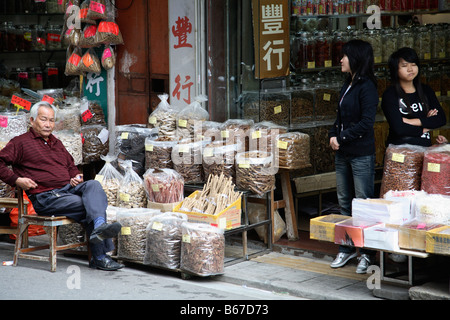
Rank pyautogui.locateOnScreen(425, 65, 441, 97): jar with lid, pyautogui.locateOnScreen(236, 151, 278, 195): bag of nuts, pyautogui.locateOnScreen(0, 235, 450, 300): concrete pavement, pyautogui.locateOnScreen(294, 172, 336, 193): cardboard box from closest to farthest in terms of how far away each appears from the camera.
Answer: pyautogui.locateOnScreen(0, 235, 450, 300): concrete pavement → pyautogui.locateOnScreen(236, 151, 278, 195): bag of nuts → pyautogui.locateOnScreen(294, 172, 336, 193): cardboard box → pyautogui.locateOnScreen(425, 65, 441, 97): jar with lid

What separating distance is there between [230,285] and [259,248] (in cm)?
109

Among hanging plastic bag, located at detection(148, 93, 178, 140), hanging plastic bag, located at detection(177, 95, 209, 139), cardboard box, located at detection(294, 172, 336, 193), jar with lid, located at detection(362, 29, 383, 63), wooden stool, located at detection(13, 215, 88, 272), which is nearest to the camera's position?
wooden stool, located at detection(13, 215, 88, 272)

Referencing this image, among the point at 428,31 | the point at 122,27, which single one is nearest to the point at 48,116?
the point at 122,27

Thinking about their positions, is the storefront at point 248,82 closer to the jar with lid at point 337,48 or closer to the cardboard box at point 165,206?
the jar with lid at point 337,48

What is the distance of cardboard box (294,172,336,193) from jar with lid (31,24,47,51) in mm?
4904

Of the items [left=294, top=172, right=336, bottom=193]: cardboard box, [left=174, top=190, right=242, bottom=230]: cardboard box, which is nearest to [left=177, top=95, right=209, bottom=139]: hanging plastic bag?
[left=174, top=190, right=242, bottom=230]: cardboard box

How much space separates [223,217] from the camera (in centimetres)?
617

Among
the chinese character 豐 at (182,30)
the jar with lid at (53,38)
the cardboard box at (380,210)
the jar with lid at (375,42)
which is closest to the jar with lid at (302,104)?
the jar with lid at (375,42)

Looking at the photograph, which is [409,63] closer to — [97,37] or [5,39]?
[97,37]

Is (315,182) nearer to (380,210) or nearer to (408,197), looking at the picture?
(408,197)

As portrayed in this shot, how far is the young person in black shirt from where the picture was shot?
6.02 metres

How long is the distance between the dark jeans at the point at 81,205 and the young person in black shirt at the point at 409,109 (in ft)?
9.01

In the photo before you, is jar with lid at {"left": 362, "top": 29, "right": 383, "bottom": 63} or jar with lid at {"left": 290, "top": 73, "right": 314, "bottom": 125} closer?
jar with lid at {"left": 290, "top": 73, "right": 314, "bottom": 125}

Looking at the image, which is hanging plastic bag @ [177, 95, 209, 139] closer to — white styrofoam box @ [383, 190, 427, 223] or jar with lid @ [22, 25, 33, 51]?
white styrofoam box @ [383, 190, 427, 223]
